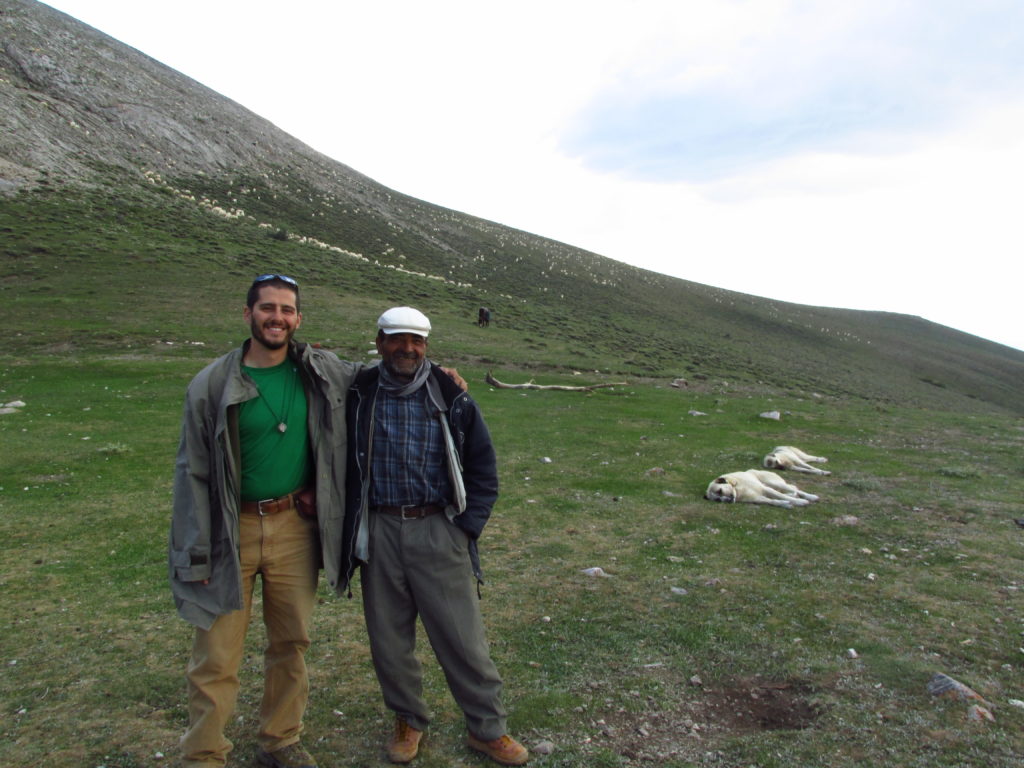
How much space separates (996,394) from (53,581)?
84.2m

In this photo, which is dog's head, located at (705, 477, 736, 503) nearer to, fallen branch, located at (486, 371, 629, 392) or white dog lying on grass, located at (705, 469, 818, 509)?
white dog lying on grass, located at (705, 469, 818, 509)

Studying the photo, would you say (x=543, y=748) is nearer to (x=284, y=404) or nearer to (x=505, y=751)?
(x=505, y=751)

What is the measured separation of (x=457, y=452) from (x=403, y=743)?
6.26ft

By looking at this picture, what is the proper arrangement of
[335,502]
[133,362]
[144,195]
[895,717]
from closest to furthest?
[335,502] → [895,717] → [133,362] → [144,195]

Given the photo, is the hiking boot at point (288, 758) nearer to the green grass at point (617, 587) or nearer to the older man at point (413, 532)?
the green grass at point (617, 587)

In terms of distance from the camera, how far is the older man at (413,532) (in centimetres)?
410

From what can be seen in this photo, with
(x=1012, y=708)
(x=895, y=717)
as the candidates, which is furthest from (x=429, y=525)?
(x=1012, y=708)

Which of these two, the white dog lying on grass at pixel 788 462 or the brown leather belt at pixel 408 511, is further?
the white dog lying on grass at pixel 788 462

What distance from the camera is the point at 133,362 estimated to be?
79.8ft

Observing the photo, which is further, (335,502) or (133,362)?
(133,362)

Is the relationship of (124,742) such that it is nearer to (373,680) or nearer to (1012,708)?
(373,680)

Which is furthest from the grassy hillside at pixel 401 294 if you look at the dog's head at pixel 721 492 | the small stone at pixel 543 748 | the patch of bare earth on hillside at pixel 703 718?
the small stone at pixel 543 748

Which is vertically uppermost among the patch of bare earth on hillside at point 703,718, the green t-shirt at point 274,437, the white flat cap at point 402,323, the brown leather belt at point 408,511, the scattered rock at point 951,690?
the white flat cap at point 402,323

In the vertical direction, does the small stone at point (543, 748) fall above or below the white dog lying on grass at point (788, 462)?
below
